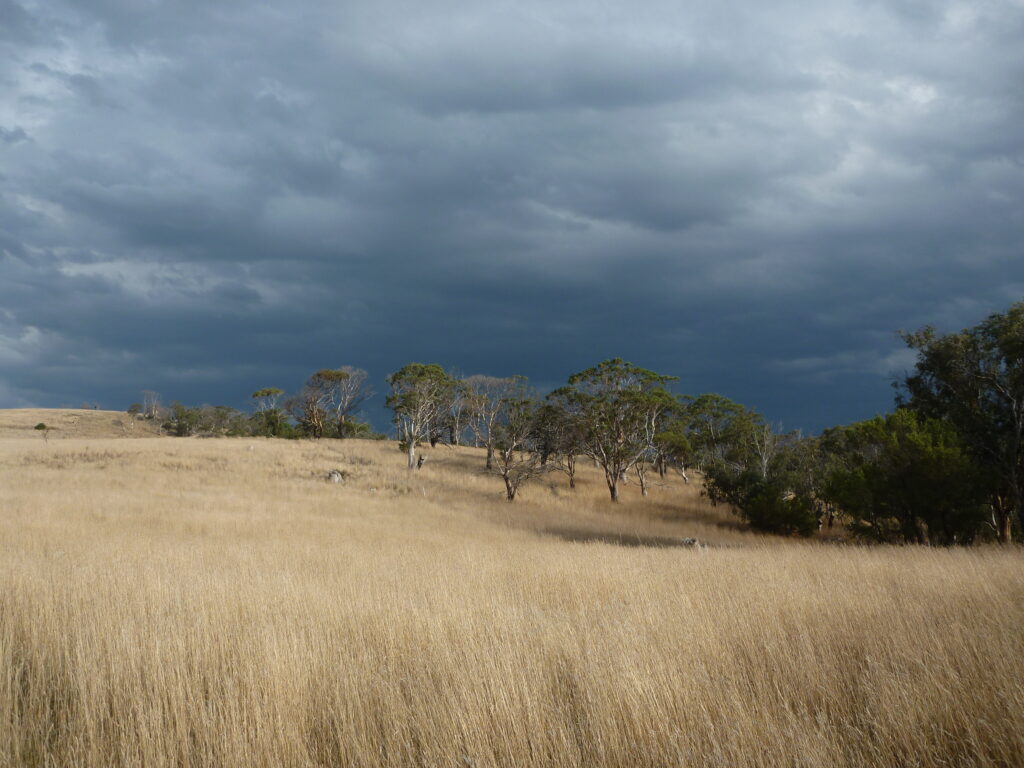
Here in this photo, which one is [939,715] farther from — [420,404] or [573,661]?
[420,404]

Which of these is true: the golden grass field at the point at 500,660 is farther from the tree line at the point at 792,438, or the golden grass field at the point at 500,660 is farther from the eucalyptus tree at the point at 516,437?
the eucalyptus tree at the point at 516,437

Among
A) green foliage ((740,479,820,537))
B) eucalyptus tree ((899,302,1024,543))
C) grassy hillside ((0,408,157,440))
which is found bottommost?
green foliage ((740,479,820,537))

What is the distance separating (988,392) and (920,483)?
379cm

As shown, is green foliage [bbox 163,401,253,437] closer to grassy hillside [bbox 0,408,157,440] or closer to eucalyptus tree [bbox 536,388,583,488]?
grassy hillside [bbox 0,408,157,440]

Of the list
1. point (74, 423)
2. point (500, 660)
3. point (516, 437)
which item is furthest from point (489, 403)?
point (74, 423)

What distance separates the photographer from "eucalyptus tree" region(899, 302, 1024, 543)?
19000 millimetres

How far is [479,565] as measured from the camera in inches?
519

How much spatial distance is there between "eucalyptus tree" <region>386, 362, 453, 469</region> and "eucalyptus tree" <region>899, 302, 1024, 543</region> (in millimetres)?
34662

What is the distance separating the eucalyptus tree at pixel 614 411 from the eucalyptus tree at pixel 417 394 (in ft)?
38.2

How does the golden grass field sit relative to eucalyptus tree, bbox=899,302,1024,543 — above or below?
below

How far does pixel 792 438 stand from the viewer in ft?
181

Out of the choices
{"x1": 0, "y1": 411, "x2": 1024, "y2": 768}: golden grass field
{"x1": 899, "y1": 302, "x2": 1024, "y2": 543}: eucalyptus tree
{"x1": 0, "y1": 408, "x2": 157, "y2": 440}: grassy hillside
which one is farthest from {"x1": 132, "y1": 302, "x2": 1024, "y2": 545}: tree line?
{"x1": 0, "y1": 408, "x2": 157, "y2": 440}: grassy hillside

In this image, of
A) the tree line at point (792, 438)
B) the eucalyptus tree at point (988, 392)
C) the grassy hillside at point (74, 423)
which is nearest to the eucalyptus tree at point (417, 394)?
the tree line at point (792, 438)

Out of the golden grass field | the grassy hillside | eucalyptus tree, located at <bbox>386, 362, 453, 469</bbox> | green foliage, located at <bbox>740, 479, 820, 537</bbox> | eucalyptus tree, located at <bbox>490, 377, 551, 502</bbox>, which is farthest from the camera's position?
the grassy hillside
